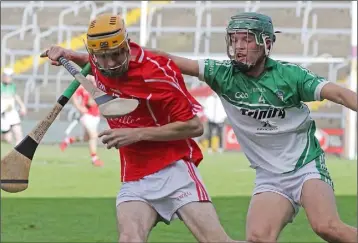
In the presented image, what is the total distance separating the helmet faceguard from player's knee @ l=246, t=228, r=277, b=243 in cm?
109

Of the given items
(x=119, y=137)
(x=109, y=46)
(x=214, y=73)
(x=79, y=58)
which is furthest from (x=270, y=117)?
(x=79, y=58)

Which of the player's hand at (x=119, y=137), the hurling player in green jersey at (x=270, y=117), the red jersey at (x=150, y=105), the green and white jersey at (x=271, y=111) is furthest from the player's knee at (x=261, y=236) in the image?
the player's hand at (x=119, y=137)

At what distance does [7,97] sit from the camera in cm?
2156

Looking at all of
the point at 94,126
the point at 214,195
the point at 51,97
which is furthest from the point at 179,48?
the point at 214,195

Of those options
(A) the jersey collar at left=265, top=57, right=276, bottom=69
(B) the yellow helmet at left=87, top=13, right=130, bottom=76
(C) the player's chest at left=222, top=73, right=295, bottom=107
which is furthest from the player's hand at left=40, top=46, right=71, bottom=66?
(A) the jersey collar at left=265, top=57, right=276, bottom=69

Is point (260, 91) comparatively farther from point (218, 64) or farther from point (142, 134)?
point (142, 134)

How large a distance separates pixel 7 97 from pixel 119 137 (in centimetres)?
1616

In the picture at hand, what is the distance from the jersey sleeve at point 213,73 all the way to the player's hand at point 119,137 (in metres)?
0.87

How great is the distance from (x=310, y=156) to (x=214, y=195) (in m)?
7.73

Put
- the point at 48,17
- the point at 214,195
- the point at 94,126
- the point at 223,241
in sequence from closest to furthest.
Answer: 1. the point at 223,241
2. the point at 214,195
3. the point at 94,126
4. the point at 48,17

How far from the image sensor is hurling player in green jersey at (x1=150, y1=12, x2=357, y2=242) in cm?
624

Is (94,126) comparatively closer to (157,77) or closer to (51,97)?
(51,97)

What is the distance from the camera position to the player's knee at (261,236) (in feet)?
19.8

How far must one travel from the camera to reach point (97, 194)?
14141mm
